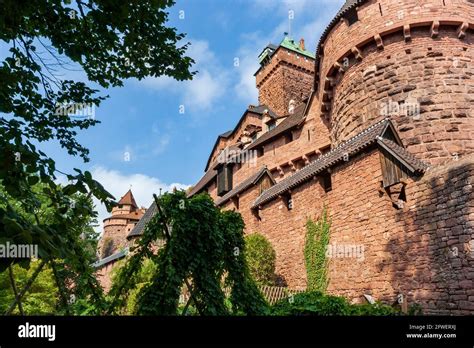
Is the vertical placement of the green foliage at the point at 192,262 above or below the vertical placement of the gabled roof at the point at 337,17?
below

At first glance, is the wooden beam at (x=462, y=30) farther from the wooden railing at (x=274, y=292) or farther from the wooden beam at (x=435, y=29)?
the wooden railing at (x=274, y=292)

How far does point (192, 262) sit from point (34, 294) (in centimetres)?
1467

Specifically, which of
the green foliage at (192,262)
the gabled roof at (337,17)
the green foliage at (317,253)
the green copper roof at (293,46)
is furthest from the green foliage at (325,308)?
the green copper roof at (293,46)

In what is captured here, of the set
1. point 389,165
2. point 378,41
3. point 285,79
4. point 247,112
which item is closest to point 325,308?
point 389,165

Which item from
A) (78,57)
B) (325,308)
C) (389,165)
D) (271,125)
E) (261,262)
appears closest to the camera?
(78,57)

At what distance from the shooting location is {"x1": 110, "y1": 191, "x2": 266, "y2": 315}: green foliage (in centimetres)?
500

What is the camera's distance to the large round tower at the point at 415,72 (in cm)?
1326

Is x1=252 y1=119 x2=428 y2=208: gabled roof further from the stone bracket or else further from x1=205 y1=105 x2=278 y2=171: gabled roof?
x1=205 y1=105 x2=278 y2=171: gabled roof

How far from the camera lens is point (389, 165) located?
396 inches

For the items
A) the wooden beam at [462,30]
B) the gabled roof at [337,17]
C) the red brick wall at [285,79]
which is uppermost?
the red brick wall at [285,79]

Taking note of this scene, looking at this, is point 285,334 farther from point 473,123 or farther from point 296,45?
point 296,45

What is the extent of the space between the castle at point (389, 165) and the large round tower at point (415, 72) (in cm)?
4

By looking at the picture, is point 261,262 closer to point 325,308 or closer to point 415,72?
point 325,308

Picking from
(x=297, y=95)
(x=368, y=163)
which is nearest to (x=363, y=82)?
(x=368, y=163)
